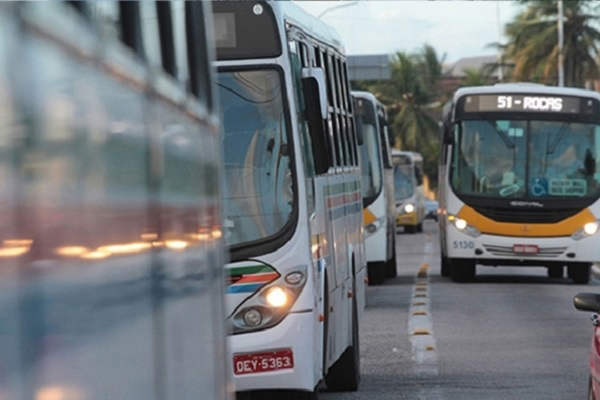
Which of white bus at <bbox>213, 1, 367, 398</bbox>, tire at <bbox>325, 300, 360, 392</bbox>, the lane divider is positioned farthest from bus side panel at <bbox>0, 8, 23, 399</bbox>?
the lane divider

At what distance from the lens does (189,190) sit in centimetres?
461

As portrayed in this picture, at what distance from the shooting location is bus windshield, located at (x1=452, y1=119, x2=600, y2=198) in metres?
27.8

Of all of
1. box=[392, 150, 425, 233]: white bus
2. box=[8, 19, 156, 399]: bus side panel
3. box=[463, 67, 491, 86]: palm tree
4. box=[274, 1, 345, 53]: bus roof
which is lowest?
box=[392, 150, 425, 233]: white bus

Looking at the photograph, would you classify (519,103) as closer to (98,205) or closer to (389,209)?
(389,209)

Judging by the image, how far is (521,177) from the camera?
91.8 feet

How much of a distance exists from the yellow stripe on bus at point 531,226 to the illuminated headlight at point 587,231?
0.18 ft

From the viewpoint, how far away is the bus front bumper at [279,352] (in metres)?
9.93

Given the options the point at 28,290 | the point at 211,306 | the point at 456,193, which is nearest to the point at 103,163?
the point at 28,290

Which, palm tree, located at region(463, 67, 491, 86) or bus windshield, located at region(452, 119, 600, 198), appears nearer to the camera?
bus windshield, located at region(452, 119, 600, 198)

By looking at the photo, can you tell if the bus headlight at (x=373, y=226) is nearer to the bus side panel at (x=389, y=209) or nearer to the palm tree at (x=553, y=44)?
the bus side panel at (x=389, y=209)

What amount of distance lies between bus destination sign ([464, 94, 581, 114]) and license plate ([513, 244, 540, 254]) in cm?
228

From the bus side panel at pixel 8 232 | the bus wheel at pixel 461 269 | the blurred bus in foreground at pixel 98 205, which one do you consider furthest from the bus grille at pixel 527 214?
the bus side panel at pixel 8 232

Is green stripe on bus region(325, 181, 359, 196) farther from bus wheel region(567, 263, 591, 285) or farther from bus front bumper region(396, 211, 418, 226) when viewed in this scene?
bus front bumper region(396, 211, 418, 226)

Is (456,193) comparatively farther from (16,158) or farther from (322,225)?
(16,158)
